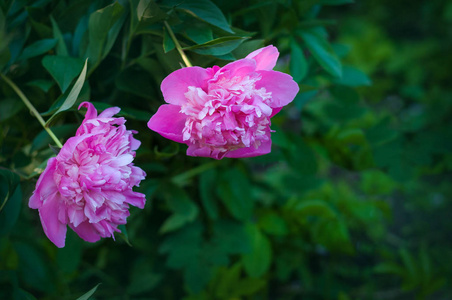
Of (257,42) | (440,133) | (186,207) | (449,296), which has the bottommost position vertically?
(449,296)

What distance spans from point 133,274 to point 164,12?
0.63 m

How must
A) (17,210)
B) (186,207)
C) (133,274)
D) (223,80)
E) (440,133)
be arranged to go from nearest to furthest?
(223,80)
(17,210)
(186,207)
(133,274)
(440,133)

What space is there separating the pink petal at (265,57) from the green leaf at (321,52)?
9.0 inches

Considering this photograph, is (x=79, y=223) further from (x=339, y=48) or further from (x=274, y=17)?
(x=339, y=48)

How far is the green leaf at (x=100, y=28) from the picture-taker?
0.54 metres

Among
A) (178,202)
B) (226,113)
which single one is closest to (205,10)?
(226,113)

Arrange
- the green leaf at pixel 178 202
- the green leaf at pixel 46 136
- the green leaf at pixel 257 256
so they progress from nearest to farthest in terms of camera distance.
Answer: the green leaf at pixel 46 136 → the green leaf at pixel 178 202 → the green leaf at pixel 257 256

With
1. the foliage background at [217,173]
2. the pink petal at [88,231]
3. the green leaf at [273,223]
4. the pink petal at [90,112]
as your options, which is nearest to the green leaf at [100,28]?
the foliage background at [217,173]

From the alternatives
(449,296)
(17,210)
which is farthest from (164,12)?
(449,296)

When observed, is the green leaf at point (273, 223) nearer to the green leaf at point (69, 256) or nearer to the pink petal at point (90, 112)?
the green leaf at point (69, 256)

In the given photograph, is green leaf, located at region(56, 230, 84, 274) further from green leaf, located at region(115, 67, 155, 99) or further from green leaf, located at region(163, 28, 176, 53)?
green leaf, located at region(163, 28, 176, 53)

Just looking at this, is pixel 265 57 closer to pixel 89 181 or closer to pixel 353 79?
pixel 89 181

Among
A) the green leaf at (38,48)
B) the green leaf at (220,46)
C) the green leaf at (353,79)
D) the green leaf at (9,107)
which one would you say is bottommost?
the green leaf at (353,79)

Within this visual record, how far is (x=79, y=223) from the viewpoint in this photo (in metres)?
0.49
